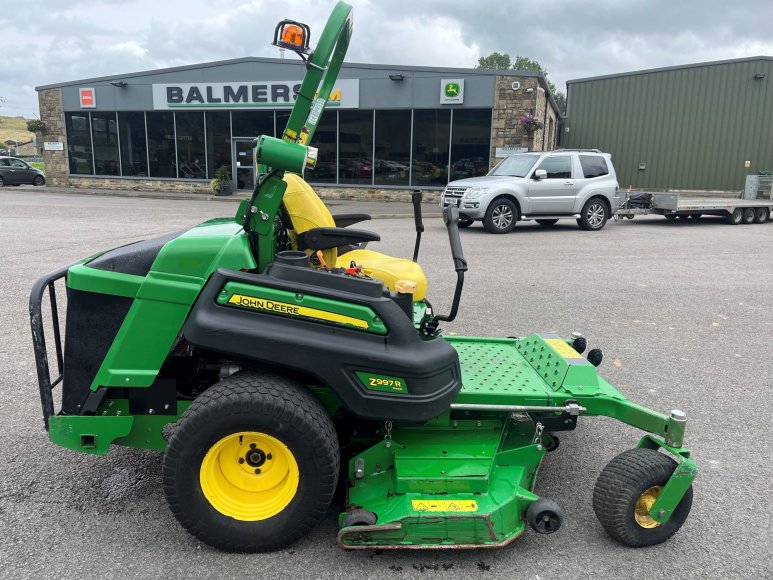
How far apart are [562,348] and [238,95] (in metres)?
21.6

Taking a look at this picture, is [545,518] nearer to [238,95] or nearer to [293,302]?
[293,302]

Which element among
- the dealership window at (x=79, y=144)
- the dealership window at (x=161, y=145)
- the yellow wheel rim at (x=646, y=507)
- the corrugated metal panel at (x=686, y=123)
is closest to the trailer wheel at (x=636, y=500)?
the yellow wheel rim at (x=646, y=507)

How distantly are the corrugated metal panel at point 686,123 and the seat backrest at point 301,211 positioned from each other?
80.6 feet

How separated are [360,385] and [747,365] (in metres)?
4.03

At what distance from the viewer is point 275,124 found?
74.6 ft

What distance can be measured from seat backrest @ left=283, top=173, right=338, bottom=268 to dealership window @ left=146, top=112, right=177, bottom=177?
74.5 ft

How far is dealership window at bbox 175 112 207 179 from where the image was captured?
23577 millimetres

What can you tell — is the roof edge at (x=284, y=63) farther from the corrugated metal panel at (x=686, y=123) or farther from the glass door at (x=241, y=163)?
the corrugated metal panel at (x=686, y=123)

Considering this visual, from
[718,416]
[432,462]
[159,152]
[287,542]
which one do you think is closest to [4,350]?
[287,542]

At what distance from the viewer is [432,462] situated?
8.84 ft

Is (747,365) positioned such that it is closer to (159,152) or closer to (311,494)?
(311,494)

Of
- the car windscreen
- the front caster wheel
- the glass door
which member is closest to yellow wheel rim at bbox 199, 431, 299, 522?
the front caster wheel

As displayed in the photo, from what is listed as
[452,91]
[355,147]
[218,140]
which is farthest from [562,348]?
[218,140]

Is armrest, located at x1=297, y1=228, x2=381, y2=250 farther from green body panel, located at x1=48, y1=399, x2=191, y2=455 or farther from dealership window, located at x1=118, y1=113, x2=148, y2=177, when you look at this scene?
dealership window, located at x1=118, y1=113, x2=148, y2=177
